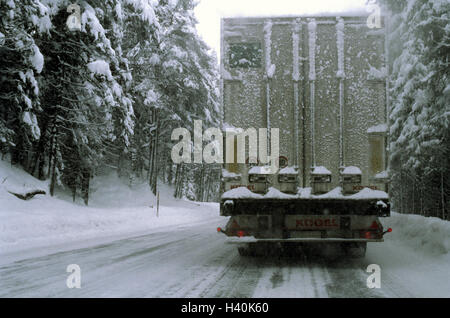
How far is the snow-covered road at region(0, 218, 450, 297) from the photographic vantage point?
17.2ft

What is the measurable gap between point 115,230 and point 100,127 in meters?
5.31

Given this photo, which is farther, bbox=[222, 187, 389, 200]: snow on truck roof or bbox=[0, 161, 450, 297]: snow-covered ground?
bbox=[222, 187, 389, 200]: snow on truck roof

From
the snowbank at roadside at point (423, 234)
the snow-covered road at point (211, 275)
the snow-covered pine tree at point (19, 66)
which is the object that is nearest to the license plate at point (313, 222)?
the snow-covered road at point (211, 275)

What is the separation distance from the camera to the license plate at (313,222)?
7035 mm

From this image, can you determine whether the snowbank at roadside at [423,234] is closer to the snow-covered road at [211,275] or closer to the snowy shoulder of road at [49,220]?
the snow-covered road at [211,275]

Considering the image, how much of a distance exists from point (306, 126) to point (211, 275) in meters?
2.80

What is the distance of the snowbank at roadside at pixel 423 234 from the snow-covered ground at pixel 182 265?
0.03 metres

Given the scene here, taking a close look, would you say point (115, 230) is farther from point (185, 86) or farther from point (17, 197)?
point (185, 86)

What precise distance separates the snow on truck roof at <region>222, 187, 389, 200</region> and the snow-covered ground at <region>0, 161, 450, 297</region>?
3.66ft

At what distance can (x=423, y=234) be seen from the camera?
10.2 meters

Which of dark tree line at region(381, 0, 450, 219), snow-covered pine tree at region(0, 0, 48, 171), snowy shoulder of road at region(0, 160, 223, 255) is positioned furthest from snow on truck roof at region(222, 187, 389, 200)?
snow-covered pine tree at region(0, 0, 48, 171)

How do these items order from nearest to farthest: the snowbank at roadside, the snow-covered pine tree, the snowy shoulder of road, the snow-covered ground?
the snow-covered ground
the snowbank at roadside
the snowy shoulder of road
the snow-covered pine tree

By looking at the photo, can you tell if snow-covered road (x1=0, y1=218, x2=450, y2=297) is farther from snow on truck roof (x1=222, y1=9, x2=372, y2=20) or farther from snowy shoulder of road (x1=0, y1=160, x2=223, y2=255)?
snow on truck roof (x1=222, y1=9, x2=372, y2=20)
